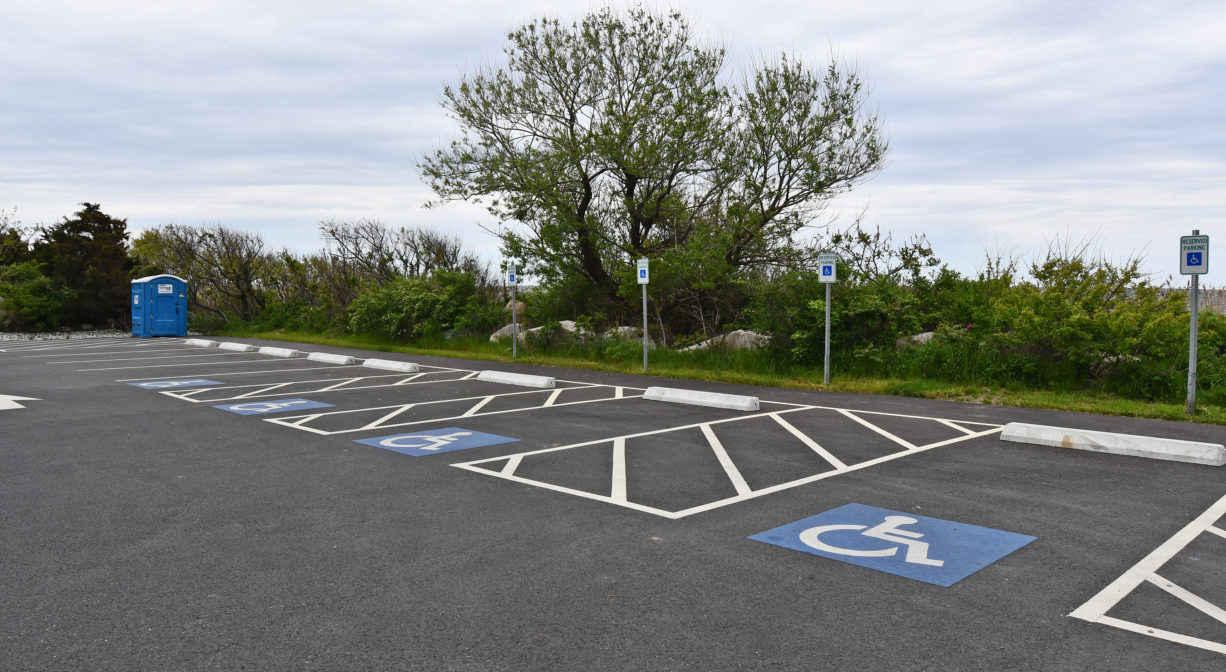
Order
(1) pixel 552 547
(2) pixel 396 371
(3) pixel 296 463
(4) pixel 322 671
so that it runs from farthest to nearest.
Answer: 1. (2) pixel 396 371
2. (3) pixel 296 463
3. (1) pixel 552 547
4. (4) pixel 322 671

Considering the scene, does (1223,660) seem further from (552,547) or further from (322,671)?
(322,671)

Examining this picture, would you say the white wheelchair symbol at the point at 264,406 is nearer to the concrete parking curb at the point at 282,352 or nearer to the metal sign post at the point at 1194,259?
the concrete parking curb at the point at 282,352

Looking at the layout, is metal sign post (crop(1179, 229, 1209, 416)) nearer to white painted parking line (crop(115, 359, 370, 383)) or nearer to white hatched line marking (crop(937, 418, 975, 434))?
white hatched line marking (crop(937, 418, 975, 434))

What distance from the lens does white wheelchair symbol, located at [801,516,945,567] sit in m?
4.87

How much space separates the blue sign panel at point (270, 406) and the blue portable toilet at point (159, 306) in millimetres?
21506

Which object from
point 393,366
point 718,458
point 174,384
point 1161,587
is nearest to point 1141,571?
point 1161,587

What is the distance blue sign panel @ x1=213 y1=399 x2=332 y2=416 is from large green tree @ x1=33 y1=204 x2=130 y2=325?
26.9 m

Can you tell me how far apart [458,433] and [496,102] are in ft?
39.9

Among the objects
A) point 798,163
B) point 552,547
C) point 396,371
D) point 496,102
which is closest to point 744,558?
point 552,547

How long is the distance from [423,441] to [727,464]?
3.45 m

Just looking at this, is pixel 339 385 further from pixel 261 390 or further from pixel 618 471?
pixel 618 471

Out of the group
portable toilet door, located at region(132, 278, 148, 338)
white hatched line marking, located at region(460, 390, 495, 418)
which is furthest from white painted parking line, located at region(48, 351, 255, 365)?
white hatched line marking, located at region(460, 390, 495, 418)

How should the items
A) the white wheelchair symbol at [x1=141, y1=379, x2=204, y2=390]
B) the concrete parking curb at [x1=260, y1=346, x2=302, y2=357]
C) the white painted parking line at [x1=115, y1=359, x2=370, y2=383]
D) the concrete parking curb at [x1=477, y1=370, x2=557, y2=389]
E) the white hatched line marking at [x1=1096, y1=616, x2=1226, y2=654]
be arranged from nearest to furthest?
1. the white hatched line marking at [x1=1096, y1=616, x2=1226, y2=654]
2. the concrete parking curb at [x1=477, y1=370, x2=557, y2=389]
3. the white wheelchair symbol at [x1=141, y1=379, x2=204, y2=390]
4. the white painted parking line at [x1=115, y1=359, x2=370, y2=383]
5. the concrete parking curb at [x1=260, y1=346, x2=302, y2=357]

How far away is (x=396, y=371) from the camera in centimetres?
1711
